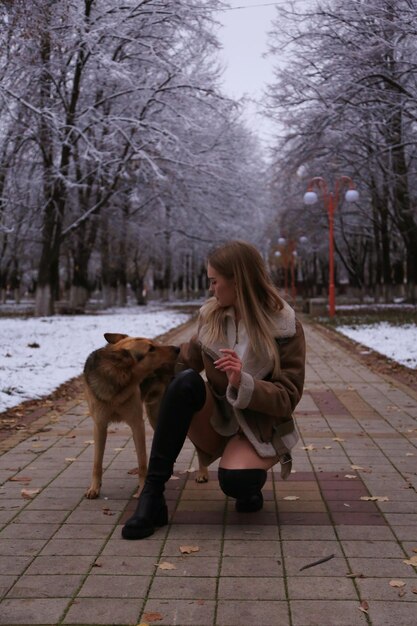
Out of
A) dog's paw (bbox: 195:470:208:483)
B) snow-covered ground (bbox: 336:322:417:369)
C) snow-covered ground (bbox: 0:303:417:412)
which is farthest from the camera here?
snow-covered ground (bbox: 336:322:417:369)

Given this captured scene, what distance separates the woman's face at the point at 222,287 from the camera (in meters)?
3.97

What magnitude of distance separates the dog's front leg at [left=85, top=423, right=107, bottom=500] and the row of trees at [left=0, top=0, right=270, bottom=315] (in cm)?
1425

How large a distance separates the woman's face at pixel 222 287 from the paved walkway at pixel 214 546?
1277 millimetres

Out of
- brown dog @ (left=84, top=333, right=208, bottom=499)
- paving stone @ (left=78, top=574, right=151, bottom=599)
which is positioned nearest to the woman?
brown dog @ (left=84, top=333, right=208, bottom=499)

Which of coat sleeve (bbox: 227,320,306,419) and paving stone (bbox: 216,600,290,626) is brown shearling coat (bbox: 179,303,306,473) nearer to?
coat sleeve (bbox: 227,320,306,419)

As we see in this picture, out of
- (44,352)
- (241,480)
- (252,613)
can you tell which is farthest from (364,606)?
(44,352)

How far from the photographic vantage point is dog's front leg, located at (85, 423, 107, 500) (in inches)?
181

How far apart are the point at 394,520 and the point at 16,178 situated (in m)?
24.2

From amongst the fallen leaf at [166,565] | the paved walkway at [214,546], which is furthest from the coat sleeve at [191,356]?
the fallen leaf at [166,565]

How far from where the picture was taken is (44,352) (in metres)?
13.7

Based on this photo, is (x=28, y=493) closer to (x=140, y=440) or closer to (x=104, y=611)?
(x=140, y=440)

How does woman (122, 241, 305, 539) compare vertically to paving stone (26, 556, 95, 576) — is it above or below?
above

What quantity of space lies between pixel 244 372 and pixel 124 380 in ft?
3.05

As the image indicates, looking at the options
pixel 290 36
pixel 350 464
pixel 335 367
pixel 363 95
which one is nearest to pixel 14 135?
pixel 290 36
